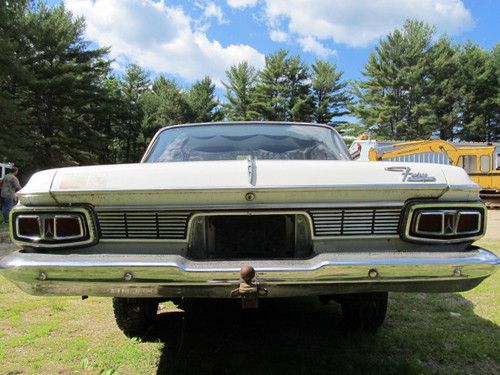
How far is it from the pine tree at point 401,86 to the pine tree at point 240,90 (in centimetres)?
1133

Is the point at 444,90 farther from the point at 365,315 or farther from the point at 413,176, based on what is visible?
the point at 413,176

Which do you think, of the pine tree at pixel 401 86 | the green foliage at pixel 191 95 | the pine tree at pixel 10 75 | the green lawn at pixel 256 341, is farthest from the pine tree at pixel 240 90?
the green lawn at pixel 256 341

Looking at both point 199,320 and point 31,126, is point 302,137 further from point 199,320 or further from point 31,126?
point 31,126

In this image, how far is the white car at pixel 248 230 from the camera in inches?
85.1

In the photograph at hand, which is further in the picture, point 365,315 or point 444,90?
point 444,90

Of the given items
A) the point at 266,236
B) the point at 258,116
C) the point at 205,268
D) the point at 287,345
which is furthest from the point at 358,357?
the point at 258,116

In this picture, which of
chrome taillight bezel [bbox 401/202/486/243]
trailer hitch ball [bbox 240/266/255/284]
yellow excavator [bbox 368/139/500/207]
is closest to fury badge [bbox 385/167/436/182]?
chrome taillight bezel [bbox 401/202/486/243]

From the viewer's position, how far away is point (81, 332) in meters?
3.69

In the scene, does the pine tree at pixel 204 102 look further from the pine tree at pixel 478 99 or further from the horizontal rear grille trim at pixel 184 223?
the horizontal rear grille trim at pixel 184 223

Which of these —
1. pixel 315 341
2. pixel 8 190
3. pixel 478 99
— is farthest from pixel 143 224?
pixel 478 99

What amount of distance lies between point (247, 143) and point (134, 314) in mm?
1454

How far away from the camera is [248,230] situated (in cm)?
244

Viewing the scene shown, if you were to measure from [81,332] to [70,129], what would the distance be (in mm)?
30325

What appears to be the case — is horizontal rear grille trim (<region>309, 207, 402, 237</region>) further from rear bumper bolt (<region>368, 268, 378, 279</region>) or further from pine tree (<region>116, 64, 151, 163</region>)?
pine tree (<region>116, 64, 151, 163</region>)
